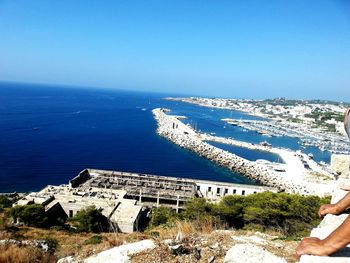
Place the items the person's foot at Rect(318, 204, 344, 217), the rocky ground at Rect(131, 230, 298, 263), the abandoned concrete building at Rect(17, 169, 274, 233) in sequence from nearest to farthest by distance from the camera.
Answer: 1. the person's foot at Rect(318, 204, 344, 217)
2. the rocky ground at Rect(131, 230, 298, 263)
3. the abandoned concrete building at Rect(17, 169, 274, 233)

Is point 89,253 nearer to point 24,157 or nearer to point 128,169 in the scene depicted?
point 128,169

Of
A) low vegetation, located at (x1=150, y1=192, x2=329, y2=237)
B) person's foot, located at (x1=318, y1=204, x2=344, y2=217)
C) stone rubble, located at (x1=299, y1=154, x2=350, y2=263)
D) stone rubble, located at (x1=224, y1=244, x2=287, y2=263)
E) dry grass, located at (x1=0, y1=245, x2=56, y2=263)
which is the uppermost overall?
person's foot, located at (x1=318, y1=204, x2=344, y2=217)

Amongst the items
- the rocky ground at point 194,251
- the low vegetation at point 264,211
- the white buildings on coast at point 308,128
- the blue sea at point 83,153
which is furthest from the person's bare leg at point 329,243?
the white buildings on coast at point 308,128

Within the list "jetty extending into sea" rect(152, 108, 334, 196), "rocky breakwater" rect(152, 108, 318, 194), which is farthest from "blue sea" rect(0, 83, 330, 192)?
"jetty extending into sea" rect(152, 108, 334, 196)

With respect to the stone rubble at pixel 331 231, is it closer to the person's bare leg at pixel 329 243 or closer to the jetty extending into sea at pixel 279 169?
the person's bare leg at pixel 329 243

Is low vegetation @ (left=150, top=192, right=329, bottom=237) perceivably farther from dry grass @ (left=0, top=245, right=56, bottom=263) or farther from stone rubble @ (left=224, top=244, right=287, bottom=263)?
stone rubble @ (left=224, top=244, right=287, bottom=263)

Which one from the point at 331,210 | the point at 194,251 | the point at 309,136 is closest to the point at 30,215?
the point at 194,251
